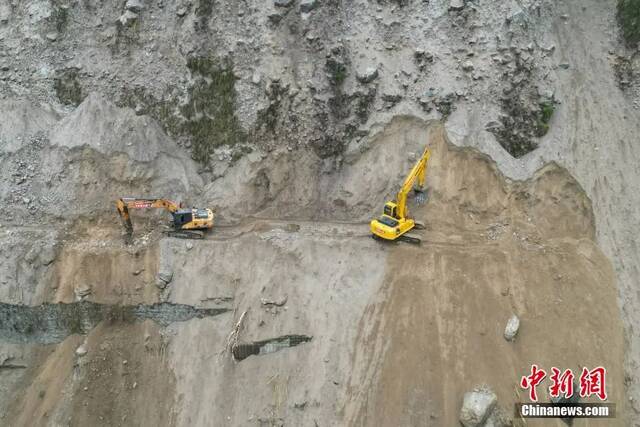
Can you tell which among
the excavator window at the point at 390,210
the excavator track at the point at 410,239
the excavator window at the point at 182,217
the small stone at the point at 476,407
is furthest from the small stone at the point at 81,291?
the small stone at the point at 476,407

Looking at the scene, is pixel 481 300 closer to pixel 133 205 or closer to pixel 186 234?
pixel 186 234

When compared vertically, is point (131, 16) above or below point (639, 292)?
above

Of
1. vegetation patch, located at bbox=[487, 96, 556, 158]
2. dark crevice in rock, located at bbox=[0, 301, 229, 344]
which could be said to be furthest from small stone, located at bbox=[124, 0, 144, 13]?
vegetation patch, located at bbox=[487, 96, 556, 158]

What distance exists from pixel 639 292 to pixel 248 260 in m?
13.8

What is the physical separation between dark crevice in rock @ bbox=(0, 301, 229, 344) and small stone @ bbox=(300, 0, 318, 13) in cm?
1282

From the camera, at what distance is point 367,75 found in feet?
70.4

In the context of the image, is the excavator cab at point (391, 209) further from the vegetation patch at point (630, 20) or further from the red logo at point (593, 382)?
the vegetation patch at point (630, 20)

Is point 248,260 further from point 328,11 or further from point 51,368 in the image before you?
point 328,11

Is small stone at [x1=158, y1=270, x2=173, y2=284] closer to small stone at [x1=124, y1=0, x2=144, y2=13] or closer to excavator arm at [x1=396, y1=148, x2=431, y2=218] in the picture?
excavator arm at [x1=396, y1=148, x2=431, y2=218]

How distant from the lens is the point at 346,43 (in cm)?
2194

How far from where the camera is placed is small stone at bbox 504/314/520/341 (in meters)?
16.8

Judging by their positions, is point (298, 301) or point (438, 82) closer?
point (298, 301)

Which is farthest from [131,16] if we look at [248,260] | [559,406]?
[559,406]

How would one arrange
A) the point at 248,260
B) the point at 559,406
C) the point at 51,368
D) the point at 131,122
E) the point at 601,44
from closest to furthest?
the point at 559,406 → the point at 51,368 → the point at 248,260 → the point at 131,122 → the point at 601,44
